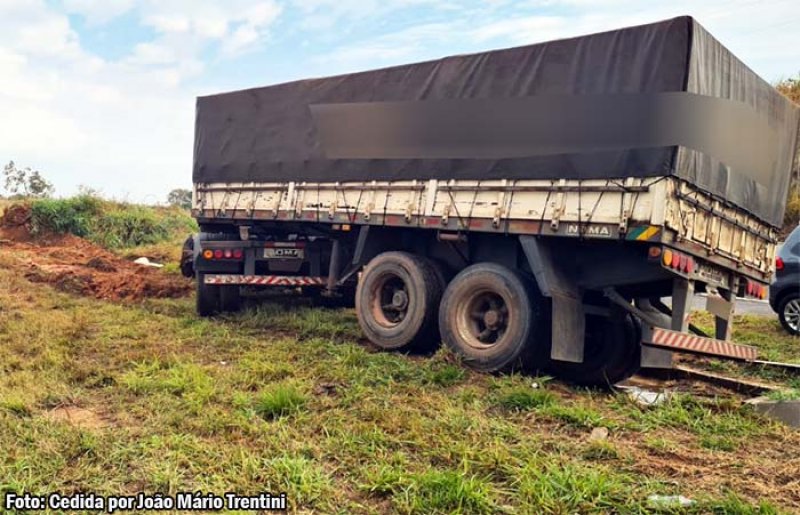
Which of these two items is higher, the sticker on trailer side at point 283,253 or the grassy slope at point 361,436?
the sticker on trailer side at point 283,253

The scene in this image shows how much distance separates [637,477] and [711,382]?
3.42 metres

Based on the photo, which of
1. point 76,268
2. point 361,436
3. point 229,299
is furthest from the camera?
point 76,268

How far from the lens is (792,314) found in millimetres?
9672

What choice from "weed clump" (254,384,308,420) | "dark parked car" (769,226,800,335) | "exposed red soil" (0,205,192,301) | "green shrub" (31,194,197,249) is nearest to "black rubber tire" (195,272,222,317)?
"exposed red soil" (0,205,192,301)

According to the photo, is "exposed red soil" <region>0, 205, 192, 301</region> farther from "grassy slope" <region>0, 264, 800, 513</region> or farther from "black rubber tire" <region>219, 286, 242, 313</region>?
"grassy slope" <region>0, 264, 800, 513</region>

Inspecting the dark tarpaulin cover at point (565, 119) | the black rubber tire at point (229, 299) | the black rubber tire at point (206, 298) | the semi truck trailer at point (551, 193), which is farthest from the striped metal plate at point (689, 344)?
the black rubber tire at point (206, 298)

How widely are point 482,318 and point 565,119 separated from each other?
2086 mm

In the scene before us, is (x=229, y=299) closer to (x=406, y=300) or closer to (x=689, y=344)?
(x=406, y=300)

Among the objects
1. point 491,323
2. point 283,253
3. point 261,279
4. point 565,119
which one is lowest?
point 491,323

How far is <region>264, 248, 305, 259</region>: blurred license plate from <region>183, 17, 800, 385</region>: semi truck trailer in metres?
0.65

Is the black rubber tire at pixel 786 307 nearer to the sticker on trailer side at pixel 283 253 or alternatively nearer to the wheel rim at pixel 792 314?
the wheel rim at pixel 792 314

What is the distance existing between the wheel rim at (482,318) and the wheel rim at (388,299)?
40.2 inches

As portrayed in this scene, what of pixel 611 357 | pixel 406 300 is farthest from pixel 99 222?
pixel 611 357

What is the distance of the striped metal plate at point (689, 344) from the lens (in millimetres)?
5672
